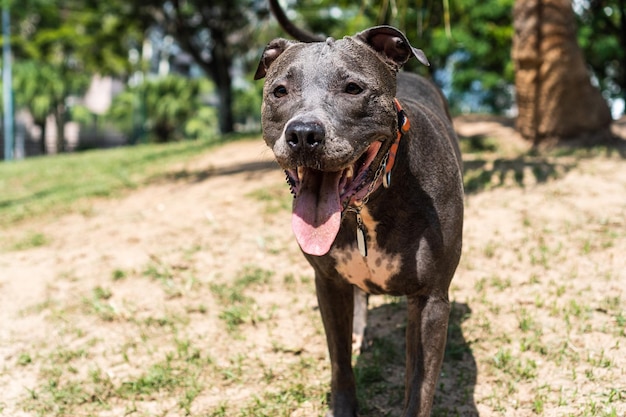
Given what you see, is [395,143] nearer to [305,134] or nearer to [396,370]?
[305,134]

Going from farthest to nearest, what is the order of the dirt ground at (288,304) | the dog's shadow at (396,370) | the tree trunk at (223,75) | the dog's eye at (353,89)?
the tree trunk at (223,75), the dirt ground at (288,304), the dog's shadow at (396,370), the dog's eye at (353,89)

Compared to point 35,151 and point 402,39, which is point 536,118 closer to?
point 402,39

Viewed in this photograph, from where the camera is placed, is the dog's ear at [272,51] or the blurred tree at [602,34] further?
the blurred tree at [602,34]

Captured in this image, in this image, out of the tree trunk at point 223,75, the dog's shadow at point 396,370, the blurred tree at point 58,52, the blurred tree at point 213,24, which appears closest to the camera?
the dog's shadow at point 396,370

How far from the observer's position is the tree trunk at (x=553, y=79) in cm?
841

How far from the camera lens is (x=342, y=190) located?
2613 millimetres

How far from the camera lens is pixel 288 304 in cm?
501

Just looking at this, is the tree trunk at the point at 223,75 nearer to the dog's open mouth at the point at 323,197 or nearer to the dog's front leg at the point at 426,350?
the dog's front leg at the point at 426,350

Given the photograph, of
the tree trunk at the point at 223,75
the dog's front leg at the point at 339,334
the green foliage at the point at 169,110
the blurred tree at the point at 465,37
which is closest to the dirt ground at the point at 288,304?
the dog's front leg at the point at 339,334

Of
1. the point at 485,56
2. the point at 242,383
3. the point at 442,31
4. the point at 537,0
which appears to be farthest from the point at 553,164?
the point at 485,56

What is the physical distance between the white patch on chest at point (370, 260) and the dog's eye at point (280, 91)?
2.04 ft

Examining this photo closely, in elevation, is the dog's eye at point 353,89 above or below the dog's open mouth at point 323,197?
above

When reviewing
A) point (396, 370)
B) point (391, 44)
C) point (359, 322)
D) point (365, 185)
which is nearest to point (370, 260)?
point (365, 185)

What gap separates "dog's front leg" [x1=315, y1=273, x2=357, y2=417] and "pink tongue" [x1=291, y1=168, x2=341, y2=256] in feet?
2.31
